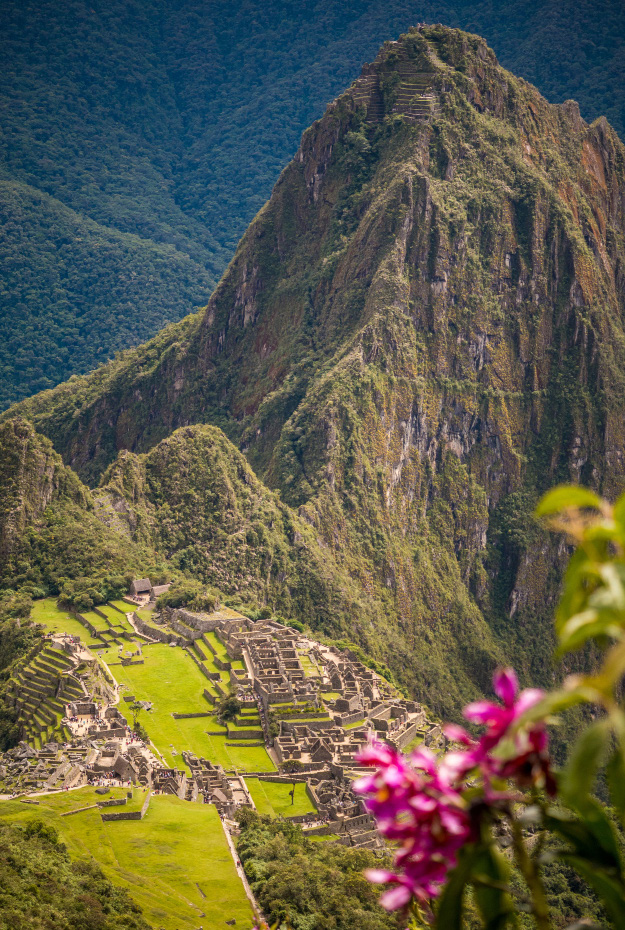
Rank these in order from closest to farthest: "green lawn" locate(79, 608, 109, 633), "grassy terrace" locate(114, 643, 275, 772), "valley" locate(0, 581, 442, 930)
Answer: "valley" locate(0, 581, 442, 930) < "grassy terrace" locate(114, 643, 275, 772) < "green lawn" locate(79, 608, 109, 633)

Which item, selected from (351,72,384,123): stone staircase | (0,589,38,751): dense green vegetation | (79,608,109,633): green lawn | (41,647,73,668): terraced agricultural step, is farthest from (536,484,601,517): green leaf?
(351,72,384,123): stone staircase

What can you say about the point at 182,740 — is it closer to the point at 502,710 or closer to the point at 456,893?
the point at 456,893

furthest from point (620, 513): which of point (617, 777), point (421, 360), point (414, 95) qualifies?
point (414, 95)

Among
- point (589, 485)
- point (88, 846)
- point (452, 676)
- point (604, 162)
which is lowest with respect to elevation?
point (452, 676)

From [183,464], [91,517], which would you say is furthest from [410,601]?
[91,517]

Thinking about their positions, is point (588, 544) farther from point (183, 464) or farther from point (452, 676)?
point (452, 676)

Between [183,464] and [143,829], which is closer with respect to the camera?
[143,829]

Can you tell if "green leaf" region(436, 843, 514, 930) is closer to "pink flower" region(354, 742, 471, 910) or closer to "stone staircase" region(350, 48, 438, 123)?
"pink flower" region(354, 742, 471, 910)

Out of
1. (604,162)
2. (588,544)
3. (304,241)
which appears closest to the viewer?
(588,544)
